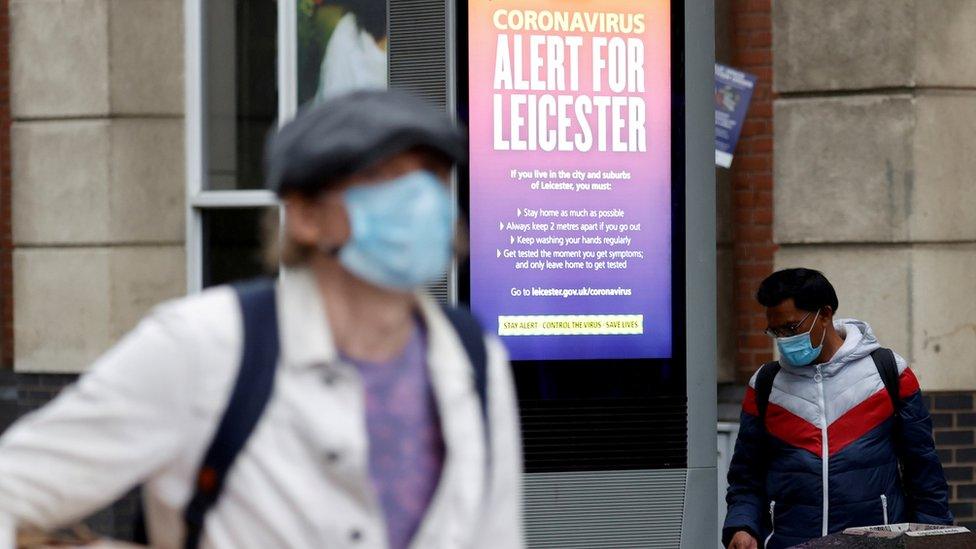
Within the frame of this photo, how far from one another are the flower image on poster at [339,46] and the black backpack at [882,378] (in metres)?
3.30

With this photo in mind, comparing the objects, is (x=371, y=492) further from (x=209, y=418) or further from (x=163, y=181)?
(x=163, y=181)

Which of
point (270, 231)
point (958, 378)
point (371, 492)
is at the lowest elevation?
point (958, 378)

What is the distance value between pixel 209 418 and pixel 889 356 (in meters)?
4.19

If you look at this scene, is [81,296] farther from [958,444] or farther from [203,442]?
[203,442]

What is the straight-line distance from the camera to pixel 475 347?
2539 millimetres

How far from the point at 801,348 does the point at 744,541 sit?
73 cm

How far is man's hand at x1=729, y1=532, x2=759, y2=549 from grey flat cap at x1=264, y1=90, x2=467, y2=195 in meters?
3.98

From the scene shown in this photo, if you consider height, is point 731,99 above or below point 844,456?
above

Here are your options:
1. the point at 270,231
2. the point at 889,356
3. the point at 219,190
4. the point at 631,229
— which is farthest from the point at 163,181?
the point at 270,231

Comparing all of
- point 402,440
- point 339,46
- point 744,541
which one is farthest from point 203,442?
point 339,46

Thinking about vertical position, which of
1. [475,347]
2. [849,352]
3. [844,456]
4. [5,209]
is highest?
[5,209]

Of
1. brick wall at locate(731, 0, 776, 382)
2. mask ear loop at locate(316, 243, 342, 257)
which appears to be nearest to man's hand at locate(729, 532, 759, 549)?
brick wall at locate(731, 0, 776, 382)

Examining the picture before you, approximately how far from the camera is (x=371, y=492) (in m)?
2.32

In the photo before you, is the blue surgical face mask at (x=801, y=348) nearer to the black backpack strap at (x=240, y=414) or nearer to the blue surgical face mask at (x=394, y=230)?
the blue surgical face mask at (x=394, y=230)
